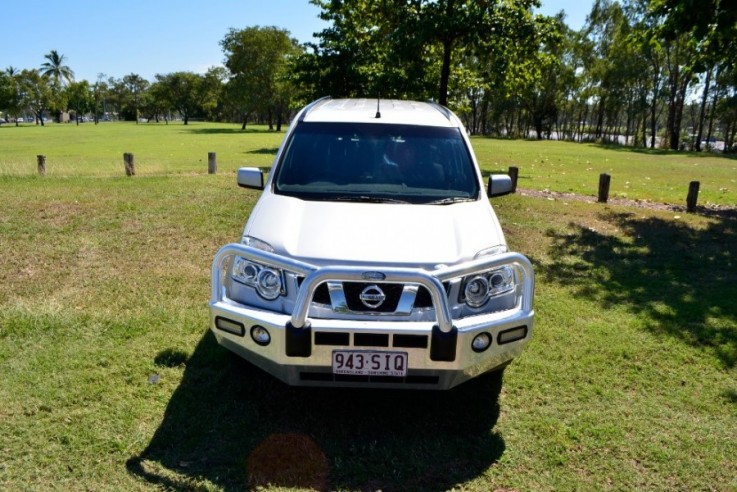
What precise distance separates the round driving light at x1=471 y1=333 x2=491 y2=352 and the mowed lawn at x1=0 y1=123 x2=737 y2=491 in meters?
0.64

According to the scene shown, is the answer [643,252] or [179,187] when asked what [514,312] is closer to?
[643,252]

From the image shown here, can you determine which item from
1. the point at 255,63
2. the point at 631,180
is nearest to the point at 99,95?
the point at 255,63

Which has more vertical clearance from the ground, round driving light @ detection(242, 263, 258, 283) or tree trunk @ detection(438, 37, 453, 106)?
tree trunk @ detection(438, 37, 453, 106)

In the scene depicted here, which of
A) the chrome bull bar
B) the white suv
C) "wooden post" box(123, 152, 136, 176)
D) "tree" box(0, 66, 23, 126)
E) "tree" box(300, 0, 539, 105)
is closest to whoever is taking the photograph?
the chrome bull bar

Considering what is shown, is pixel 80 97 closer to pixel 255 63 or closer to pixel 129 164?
pixel 255 63

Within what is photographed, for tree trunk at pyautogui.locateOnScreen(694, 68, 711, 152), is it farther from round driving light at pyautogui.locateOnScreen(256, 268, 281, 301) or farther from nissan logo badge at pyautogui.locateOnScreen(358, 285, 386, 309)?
round driving light at pyautogui.locateOnScreen(256, 268, 281, 301)

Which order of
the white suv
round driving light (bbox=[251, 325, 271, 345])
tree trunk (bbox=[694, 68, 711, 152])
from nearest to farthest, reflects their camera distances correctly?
the white suv < round driving light (bbox=[251, 325, 271, 345]) < tree trunk (bbox=[694, 68, 711, 152])

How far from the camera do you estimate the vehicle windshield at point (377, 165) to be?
419 cm

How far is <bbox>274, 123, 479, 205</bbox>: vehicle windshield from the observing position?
165 inches

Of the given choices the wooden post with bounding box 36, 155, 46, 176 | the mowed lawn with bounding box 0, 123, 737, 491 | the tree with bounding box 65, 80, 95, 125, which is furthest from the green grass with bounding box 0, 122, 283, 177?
the tree with bounding box 65, 80, 95, 125

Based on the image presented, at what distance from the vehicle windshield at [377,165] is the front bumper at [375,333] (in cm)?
111

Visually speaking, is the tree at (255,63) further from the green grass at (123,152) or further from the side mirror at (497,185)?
the side mirror at (497,185)

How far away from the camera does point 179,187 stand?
38.5 ft

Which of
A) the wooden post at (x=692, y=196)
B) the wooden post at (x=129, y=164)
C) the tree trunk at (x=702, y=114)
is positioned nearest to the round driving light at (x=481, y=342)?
the wooden post at (x=692, y=196)
